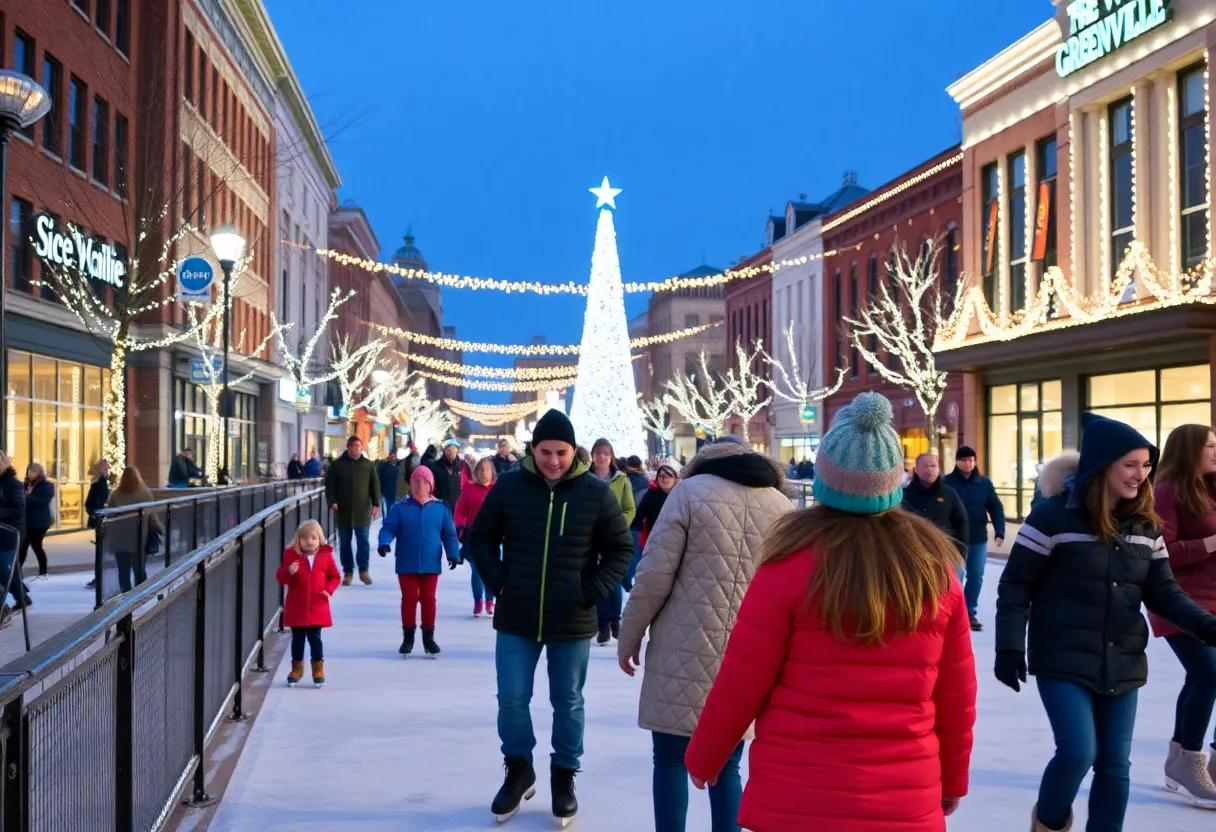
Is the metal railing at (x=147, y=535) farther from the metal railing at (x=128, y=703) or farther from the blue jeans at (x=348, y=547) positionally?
the metal railing at (x=128, y=703)

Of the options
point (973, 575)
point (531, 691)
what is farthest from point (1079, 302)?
point (531, 691)

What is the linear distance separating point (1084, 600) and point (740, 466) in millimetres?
1475

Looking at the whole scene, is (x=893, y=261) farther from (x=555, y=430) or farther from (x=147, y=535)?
(x=555, y=430)

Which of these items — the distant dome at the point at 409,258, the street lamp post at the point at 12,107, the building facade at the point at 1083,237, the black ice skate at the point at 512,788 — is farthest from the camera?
the distant dome at the point at 409,258

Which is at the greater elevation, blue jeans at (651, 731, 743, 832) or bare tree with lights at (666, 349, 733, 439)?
bare tree with lights at (666, 349, 733, 439)

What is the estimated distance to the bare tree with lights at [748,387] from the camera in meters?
67.2

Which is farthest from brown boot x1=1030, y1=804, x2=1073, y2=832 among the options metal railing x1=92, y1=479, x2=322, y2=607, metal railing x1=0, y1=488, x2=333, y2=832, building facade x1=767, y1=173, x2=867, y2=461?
building facade x1=767, y1=173, x2=867, y2=461

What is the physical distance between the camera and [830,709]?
3.36m

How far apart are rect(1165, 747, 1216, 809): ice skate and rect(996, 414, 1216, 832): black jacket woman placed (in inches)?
72.4

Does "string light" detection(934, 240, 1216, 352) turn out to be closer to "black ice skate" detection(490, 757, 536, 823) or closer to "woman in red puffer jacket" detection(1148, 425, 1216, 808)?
"woman in red puffer jacket" detection(1148, 425, 1216, 808)

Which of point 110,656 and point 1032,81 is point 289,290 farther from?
point 110,656

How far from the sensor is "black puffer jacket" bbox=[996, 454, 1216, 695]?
A: 5.54 meters

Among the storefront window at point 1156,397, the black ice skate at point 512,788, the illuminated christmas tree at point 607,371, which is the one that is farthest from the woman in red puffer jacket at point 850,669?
the illuminated christmas tree at point 607,371

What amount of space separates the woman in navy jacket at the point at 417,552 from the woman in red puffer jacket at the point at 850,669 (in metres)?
8.74
